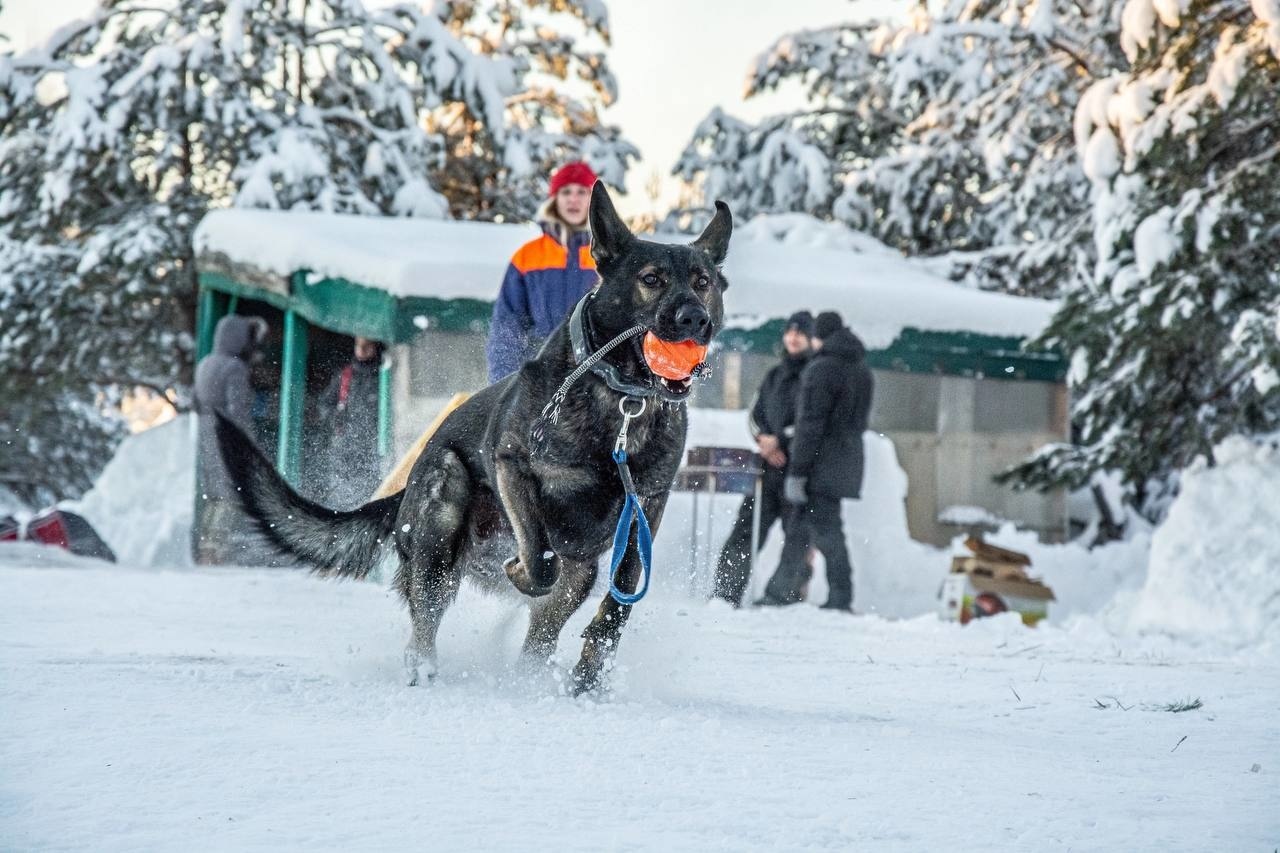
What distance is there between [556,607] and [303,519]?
109 centimetres

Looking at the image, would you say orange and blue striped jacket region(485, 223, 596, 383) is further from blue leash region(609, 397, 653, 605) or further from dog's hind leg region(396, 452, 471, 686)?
blue leash region(609, 397, 653, 605)

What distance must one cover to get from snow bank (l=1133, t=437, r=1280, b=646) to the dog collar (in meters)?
3.95

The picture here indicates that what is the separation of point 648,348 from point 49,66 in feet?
47.0

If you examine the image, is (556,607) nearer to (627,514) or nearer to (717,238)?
(627,514)

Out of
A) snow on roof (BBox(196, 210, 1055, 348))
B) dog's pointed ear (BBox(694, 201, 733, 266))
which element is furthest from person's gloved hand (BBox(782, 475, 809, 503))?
dog's pointed ear (BBox(694, 201, 733, 266))

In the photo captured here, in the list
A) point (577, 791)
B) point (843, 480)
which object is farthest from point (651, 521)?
point (843, 480)

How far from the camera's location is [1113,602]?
8.22 m

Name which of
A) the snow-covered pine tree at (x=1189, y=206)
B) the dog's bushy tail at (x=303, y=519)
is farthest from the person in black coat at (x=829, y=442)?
the dog's bushy tail at (x=303, y=519)

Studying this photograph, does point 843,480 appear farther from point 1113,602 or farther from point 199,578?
point 199,578

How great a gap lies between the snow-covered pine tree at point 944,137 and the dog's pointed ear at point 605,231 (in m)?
7.73

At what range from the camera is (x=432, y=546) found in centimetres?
443

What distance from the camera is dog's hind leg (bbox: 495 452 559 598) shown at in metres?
4.00

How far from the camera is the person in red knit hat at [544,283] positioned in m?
5.33

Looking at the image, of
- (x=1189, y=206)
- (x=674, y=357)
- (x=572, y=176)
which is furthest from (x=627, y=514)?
(x=1189, y=206)
